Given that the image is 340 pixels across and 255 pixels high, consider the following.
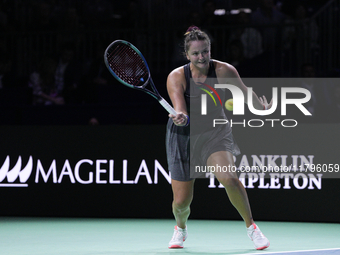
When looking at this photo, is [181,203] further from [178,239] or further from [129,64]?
[129,64]

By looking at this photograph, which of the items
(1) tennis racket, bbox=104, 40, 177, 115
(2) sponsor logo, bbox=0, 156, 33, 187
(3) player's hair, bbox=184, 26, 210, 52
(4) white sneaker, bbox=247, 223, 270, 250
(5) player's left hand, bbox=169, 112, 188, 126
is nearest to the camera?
(5) player's left hand, bbox=169, 112, 188, 126

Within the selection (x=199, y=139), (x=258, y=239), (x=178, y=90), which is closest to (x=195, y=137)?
(x=199, y=139)

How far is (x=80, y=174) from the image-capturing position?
6.10 meters

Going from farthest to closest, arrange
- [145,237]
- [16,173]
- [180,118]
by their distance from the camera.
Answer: [16,173]
[145,237]
[180,118]

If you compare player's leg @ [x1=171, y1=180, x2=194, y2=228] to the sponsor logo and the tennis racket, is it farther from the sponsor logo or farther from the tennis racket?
the sponsor logo

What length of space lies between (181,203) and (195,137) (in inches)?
20.7

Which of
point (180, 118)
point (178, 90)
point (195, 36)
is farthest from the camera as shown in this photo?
point (178, 90)

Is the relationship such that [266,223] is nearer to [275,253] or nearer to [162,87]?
[275,253]

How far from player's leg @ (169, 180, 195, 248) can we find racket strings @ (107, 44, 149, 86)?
2.79 feet

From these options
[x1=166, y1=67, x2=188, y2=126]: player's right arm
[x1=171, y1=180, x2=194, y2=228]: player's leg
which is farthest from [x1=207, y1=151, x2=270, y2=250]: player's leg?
[x1=166, y1=67, x2=188, y2=126]: player's right arm

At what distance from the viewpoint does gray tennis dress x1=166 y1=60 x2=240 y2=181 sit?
3.95 m

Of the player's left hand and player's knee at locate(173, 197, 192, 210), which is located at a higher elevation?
the player's left hand

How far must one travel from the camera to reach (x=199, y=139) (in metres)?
3.99

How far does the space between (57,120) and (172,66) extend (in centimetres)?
222
